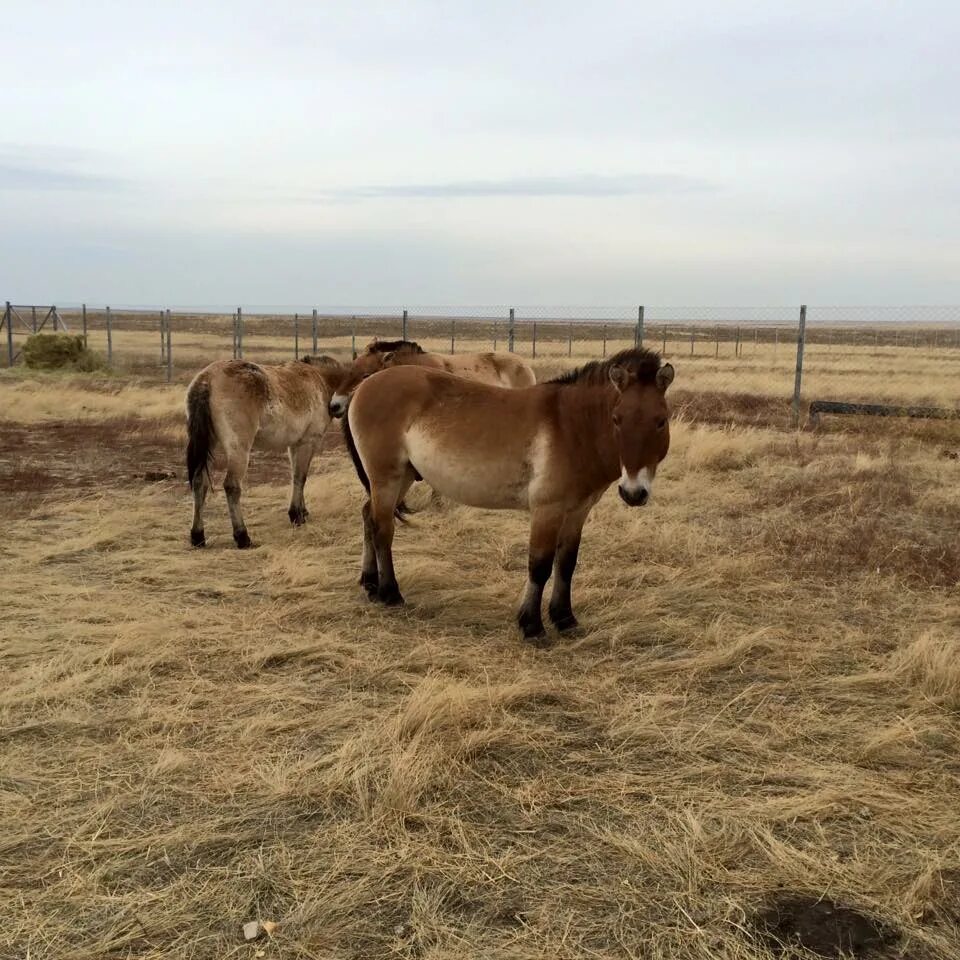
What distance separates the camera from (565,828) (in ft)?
9.62

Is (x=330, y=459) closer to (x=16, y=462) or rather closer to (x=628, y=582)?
(x=16, y=462)

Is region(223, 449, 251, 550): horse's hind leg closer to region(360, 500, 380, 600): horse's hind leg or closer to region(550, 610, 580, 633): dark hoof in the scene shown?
region(360, 500, 380, 600): horse's hind leg

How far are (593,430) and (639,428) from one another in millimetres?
503

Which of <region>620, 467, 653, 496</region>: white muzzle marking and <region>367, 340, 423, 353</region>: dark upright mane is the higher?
<region>367, 340, 423, 353</region>: dark upright mane

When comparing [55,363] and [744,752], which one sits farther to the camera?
[55,363]

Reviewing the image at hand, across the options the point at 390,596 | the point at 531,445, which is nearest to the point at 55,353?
the point at 390,596

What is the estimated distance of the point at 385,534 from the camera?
5.64 m

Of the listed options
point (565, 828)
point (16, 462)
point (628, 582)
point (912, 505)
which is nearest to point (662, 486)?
point (912, 505)

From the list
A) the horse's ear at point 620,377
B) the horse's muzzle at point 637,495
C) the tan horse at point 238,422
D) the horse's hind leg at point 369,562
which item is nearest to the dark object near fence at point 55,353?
the tan horse at point 238,422

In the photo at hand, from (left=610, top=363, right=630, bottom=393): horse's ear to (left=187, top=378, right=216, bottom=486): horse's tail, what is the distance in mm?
4171

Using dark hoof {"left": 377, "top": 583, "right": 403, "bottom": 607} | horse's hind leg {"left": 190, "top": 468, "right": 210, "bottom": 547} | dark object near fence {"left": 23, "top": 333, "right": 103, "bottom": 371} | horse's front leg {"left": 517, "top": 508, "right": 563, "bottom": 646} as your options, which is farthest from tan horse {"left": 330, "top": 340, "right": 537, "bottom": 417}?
dark object near fence {"left": 23, "top": 333, "right": 103, "bottom": 371}

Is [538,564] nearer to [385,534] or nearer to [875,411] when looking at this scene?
[385,534]

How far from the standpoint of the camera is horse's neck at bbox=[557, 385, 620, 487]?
476cm

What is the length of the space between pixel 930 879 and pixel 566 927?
1.23 m
